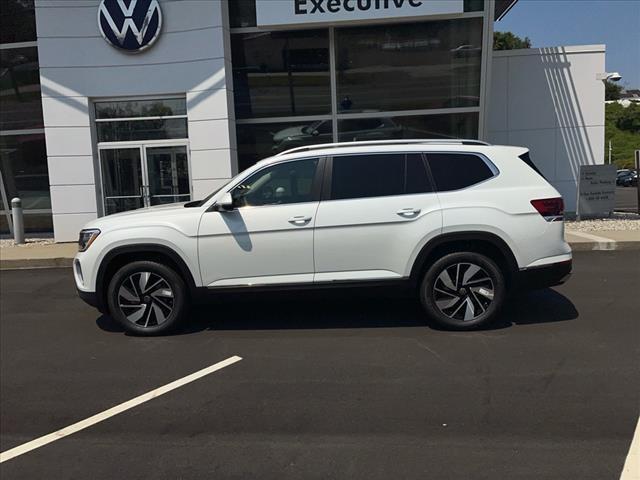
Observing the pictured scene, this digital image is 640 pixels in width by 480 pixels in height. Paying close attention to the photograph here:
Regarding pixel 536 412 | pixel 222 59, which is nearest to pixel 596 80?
pixel 222 59

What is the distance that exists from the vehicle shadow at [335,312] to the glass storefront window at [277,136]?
7.46 metres

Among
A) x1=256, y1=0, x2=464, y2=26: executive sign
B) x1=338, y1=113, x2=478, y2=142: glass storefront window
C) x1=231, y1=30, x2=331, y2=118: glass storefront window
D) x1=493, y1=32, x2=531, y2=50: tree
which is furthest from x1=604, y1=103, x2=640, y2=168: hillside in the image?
x1=231, y1=30, x2=331, y2=118: glass storefront window

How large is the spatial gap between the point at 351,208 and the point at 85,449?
3162mm

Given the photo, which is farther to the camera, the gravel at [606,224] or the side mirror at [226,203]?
the gravel at [606,224]

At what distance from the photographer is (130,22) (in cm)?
1255

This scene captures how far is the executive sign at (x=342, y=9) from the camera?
12.4 metres

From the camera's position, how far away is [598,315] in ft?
20.6

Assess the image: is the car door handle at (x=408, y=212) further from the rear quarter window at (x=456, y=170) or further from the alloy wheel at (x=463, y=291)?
the alloy wheel at (x=463, y=291)

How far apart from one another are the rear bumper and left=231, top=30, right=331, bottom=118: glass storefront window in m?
9.00

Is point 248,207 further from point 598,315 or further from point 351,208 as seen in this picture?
point 598,315

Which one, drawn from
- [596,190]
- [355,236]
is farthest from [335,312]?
[596,190]

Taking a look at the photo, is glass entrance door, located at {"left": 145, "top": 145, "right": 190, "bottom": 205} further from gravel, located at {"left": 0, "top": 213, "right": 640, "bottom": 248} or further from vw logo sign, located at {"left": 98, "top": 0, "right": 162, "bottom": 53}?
gravel, located at {"left": 0, "top": 213, "right": 640, "bottom": 248}

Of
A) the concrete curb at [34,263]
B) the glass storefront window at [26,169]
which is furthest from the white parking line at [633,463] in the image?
the glass storefront window at [26,169]

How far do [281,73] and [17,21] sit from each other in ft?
20.9
